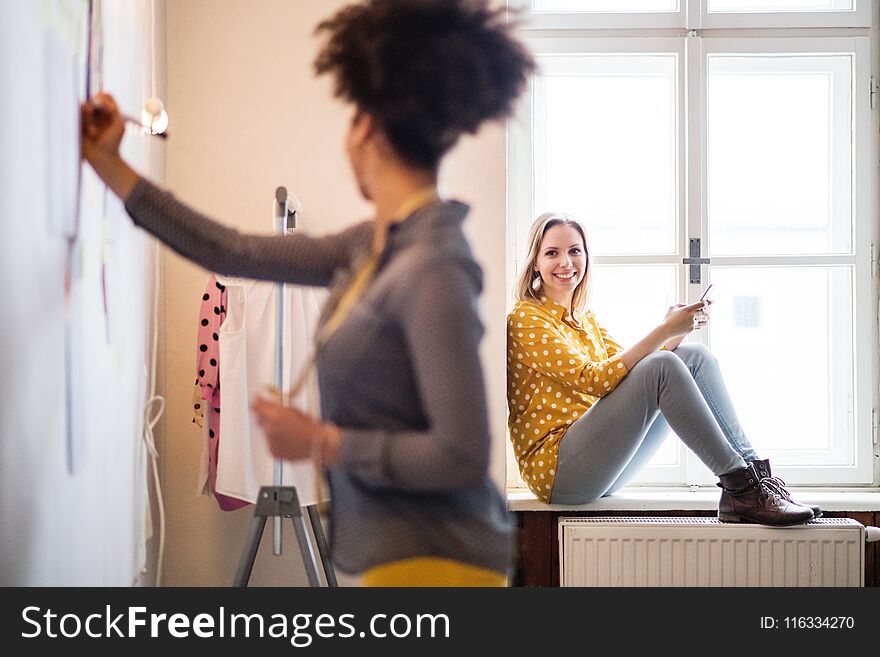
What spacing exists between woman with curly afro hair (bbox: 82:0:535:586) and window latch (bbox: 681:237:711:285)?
132cm

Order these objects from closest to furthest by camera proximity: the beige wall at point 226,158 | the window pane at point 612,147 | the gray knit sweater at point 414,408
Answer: the gray knit sweater at point 414,408 → the beige wall at point 226,158 → the window pane at point 612,147

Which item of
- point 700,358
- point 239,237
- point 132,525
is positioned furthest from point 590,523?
point 239,237

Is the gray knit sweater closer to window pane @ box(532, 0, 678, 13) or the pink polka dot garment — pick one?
the pink polka dot garment

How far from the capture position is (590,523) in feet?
6.51

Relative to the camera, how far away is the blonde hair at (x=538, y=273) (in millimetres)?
1919

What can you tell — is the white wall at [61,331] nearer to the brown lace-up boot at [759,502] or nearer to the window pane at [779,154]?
the brown lace-up boot at [759,502]

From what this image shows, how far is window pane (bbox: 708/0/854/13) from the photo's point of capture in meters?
2.24

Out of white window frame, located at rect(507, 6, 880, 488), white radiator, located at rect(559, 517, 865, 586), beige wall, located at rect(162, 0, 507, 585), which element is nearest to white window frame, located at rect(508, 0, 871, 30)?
white window frame, located at rect(507, 6, 880, 488)

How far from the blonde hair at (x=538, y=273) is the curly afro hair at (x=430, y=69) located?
943 mm

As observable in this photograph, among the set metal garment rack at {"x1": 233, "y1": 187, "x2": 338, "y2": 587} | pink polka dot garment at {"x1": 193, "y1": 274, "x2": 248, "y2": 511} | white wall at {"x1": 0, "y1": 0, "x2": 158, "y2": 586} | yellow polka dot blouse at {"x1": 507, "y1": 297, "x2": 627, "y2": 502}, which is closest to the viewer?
white wall at {"x1": 0, "y1": 0, "x2": 158, "y2": 586}

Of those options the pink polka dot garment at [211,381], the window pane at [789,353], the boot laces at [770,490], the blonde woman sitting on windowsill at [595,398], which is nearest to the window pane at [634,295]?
the window pane at [789,353]

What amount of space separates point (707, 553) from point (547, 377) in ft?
1.57

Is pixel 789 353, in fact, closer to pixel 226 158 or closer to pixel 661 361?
pixel 661 361

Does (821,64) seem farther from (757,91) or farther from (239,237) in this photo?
(239,237)
